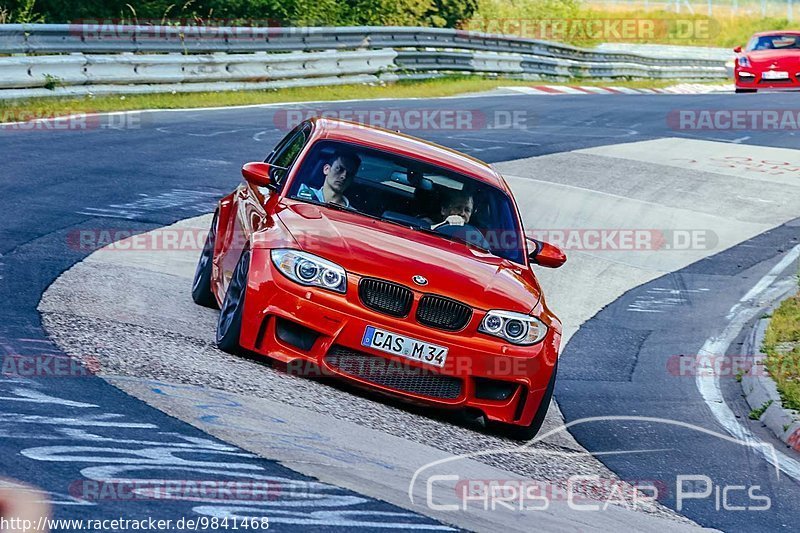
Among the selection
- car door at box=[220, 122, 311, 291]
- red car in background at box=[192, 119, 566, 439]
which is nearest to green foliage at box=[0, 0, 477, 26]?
car door at box=[220, 122, 311, 291]

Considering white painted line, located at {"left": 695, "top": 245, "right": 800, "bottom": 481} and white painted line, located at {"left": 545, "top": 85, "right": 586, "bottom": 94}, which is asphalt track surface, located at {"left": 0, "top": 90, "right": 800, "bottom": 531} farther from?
white painted line, located at {"left": 545, "top": 85, "right": 586, "bottom": 94}

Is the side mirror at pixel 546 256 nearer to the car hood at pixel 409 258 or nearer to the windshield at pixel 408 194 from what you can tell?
the windshield at pixel 408 194

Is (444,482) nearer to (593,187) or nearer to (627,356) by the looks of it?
(627,356)

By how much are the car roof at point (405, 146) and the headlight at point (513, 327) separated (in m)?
1.54

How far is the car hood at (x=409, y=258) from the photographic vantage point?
716 centimetres

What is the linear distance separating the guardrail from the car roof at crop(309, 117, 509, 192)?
440 inches

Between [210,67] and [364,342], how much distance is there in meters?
17.6

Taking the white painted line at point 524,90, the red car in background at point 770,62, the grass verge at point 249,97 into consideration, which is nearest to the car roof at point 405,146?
the grass verge at point 249,97

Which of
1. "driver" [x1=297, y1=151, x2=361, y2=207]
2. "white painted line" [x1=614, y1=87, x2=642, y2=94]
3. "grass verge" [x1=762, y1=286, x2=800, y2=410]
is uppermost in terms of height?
"driver" [x1=297, y1=151, x2=361, y2=207]

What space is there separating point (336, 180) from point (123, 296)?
5.88 ft

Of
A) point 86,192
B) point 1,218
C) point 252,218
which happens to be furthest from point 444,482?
point 86,192

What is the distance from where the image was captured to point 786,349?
10.6m

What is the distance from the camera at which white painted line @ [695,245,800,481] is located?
8.14 m

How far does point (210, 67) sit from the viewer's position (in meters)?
23.8
